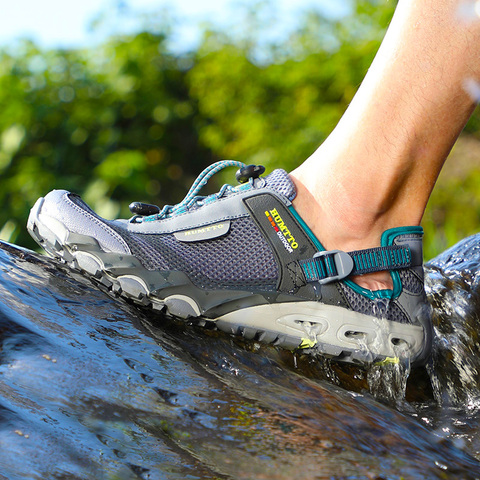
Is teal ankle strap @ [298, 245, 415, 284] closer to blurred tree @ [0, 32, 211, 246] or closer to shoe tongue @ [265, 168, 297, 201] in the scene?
shoe tongue @ [265, 168, 297, 201]

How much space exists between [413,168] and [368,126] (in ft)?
0.53

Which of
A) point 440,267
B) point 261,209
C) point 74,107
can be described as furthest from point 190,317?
point 74,107

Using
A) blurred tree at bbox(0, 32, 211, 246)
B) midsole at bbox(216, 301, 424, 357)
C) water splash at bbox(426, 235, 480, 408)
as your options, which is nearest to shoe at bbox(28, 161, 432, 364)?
midsole at bbox(216, 301, 424, 357)

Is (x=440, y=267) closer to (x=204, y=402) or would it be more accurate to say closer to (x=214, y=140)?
(x=204, y=402)

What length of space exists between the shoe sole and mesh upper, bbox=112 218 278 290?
0.12 feet

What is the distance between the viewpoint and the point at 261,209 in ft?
5.45

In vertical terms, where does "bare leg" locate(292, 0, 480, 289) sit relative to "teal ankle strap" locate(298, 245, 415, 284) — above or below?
above

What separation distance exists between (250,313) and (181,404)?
1.35 ft

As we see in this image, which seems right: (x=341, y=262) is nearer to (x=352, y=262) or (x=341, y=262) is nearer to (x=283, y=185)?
(x=352, y=262)

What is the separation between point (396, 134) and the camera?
1555 millimetres

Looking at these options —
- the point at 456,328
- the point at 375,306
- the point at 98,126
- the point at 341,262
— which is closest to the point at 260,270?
the point at 341,262

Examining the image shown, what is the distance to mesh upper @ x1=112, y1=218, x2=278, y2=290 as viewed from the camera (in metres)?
1.61

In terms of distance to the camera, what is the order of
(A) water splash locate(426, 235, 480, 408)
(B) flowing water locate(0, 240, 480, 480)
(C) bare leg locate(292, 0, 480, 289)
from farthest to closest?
(A) water splash locate(426, 235, 480, 408) < (C) bare leg locate(292, 0, 480, 289) < (B) flowing water locate(0, 240, 480, 480)

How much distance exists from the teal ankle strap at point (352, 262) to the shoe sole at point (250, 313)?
0.08 meters
